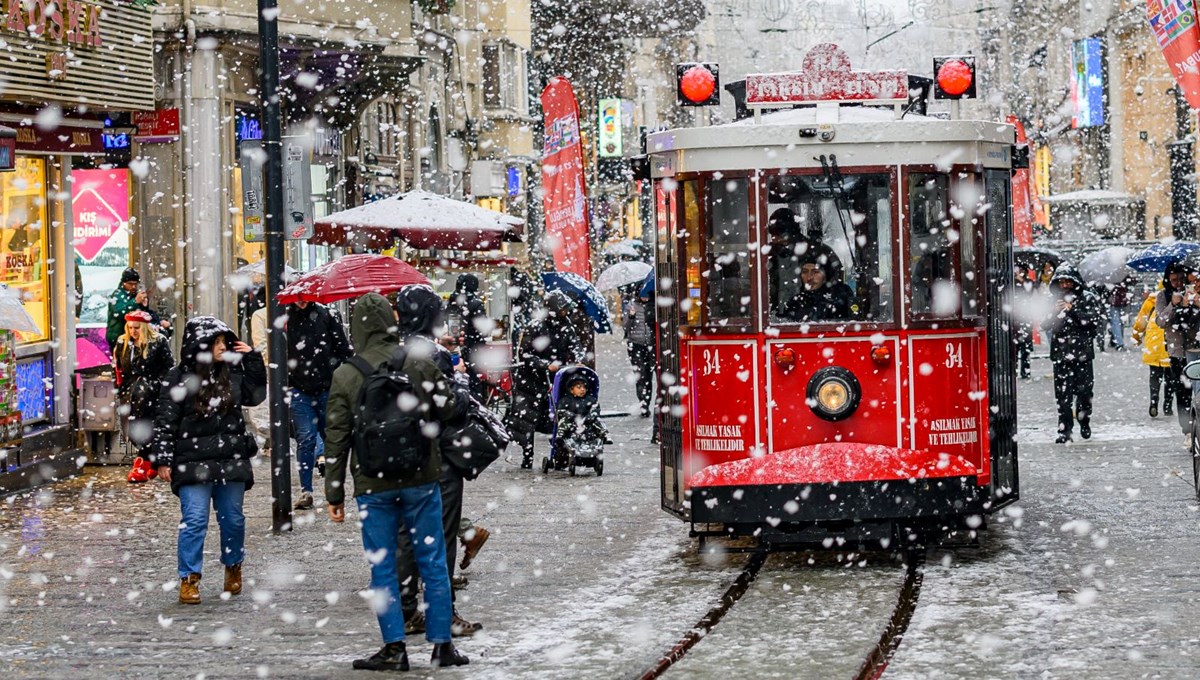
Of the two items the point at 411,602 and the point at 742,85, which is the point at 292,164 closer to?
the point at 742,85

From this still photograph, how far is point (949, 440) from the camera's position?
11.5 m

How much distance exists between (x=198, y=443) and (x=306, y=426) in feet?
15.2

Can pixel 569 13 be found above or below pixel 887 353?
above

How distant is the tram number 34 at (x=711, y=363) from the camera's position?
37.8 ft

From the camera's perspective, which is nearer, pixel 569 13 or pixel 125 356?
pixel 125 356

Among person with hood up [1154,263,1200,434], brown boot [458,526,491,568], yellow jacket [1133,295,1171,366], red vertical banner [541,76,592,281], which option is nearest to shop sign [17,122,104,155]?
red vertical banner [541,76,592,281]

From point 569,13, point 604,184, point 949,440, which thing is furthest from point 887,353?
point 604,184

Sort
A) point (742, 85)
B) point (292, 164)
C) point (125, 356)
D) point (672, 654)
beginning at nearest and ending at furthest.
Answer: point (672, 654)
point (742, 85)
point (292, 164)
point (125, 356)

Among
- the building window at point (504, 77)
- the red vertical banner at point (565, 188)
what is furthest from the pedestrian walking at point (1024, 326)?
the building window at point (504, 77)

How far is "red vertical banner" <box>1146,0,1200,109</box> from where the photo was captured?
16.8 m

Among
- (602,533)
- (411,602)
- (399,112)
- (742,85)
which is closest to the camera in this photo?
(411,602)

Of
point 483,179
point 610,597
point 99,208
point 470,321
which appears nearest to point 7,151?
point 99,208

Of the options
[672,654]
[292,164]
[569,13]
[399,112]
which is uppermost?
[569,13]

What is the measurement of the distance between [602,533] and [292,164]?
12.1 feet
